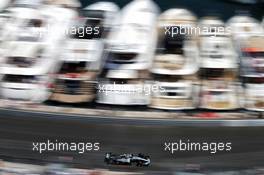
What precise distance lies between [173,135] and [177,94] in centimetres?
32

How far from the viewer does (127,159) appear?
266cm

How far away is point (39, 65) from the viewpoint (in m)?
3.04

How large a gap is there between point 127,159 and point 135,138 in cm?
10

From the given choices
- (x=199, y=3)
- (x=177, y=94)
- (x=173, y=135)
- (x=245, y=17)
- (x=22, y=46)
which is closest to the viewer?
(x=173, y=135)

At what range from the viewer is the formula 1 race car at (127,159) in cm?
264

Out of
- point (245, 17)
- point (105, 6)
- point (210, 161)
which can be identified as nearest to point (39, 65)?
point (105, 6)

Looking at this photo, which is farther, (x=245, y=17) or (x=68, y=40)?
(x=245, y=17)

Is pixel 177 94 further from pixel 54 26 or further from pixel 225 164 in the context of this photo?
pixel 54 26

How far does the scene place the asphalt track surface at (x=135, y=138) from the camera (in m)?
2.65

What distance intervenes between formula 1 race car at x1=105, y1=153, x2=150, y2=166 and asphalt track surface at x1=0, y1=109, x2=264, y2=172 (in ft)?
0.06

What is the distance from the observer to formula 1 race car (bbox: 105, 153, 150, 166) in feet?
8.65

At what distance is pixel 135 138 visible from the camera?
2.65m

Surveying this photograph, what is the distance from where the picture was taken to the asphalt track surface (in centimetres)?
265

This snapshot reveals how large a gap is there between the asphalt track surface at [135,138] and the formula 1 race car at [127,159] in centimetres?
2
